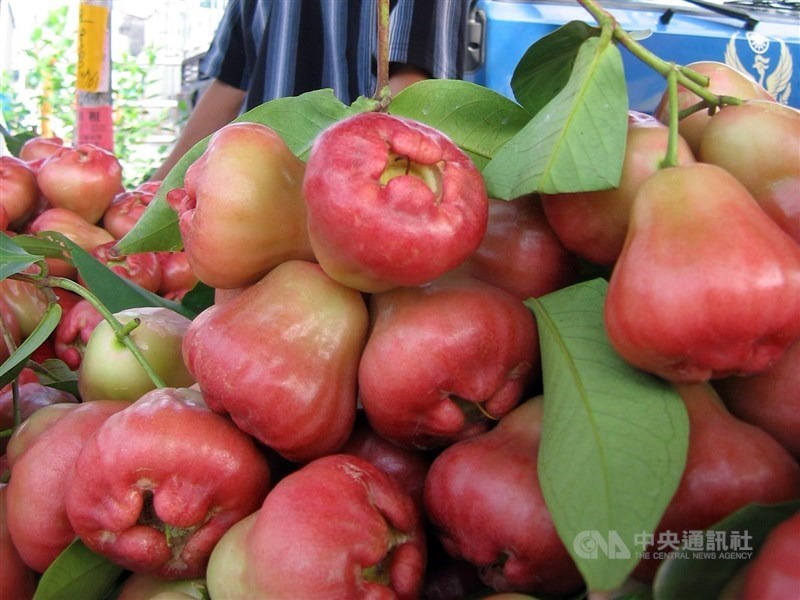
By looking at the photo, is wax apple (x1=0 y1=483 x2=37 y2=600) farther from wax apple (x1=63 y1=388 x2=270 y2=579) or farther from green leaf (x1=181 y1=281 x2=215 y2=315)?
green leaf (x1=181 y1=281 x2=215 y2=315)

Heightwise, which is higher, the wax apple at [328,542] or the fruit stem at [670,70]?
the fruit stem at [670,70]

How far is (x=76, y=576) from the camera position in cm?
56

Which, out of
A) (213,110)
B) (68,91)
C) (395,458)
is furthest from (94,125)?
(68,91)

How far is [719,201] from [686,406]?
13 centimetres

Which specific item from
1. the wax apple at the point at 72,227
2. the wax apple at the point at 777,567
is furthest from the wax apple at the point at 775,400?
the wax apple at the point at 72,227

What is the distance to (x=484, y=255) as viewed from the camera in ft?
1.93

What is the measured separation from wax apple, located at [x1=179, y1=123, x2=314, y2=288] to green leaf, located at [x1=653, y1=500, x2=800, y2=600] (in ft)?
1.10

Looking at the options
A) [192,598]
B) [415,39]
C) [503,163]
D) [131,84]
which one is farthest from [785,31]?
[131,84]

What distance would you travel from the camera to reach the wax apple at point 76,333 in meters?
1.14

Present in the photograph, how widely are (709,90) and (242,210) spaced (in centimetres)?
36

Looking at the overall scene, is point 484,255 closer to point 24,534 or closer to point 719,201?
point 719,201

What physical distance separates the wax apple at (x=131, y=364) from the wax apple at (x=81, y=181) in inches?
31.0

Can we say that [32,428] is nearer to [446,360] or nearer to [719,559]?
[446,360]

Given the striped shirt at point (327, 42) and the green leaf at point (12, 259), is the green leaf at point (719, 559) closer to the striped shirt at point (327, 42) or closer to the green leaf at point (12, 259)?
the green leaf at point (12, 259)
